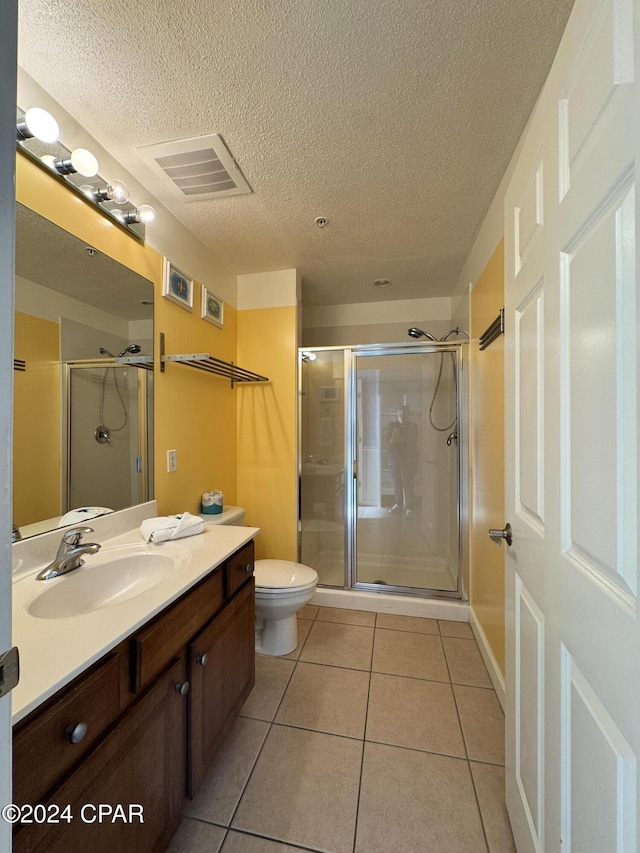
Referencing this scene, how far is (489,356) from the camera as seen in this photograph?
5.85 ft

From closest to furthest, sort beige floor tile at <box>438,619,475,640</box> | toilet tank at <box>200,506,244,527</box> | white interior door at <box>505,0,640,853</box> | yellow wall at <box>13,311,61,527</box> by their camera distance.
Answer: white interior door at <box>505,0,640,853</box> < yellow wall at <box>13,311,61,527</box> < toilet tank at <box>200,506,244,527</box> < beige floor tile at <box>438,619,475,640</box>

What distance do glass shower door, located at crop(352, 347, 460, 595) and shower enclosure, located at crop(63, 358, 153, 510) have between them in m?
1.51

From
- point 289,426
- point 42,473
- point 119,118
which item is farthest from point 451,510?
point 119,118

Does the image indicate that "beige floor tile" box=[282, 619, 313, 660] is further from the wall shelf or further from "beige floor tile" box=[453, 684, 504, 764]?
the wall shelf

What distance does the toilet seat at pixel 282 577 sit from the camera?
1.70 meters

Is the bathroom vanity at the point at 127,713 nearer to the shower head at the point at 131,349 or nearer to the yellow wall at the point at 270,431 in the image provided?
the shower head at the point at 131,349

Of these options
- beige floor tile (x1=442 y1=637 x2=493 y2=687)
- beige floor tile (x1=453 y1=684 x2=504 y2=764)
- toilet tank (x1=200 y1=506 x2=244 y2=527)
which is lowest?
beige floor tile (x1=442 y1=637 x2=493 y2=687)

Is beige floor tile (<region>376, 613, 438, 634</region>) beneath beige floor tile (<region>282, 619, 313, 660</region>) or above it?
beneath

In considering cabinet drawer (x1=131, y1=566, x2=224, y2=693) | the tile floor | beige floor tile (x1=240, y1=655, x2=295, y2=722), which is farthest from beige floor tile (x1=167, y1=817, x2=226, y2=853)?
cabinet drawer (x1=131, y1=566, x2=224, y2=693)

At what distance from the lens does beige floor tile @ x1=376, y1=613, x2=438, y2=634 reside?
209 centimetres

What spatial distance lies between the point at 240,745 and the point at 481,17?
101 inches

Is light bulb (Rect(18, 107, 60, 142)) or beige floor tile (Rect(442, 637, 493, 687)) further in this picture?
beige floor tile (Rect(442, 637, 493, 687))

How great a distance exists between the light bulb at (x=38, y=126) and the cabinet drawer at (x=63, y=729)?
4.93 feet

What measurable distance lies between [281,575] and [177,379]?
123cm
